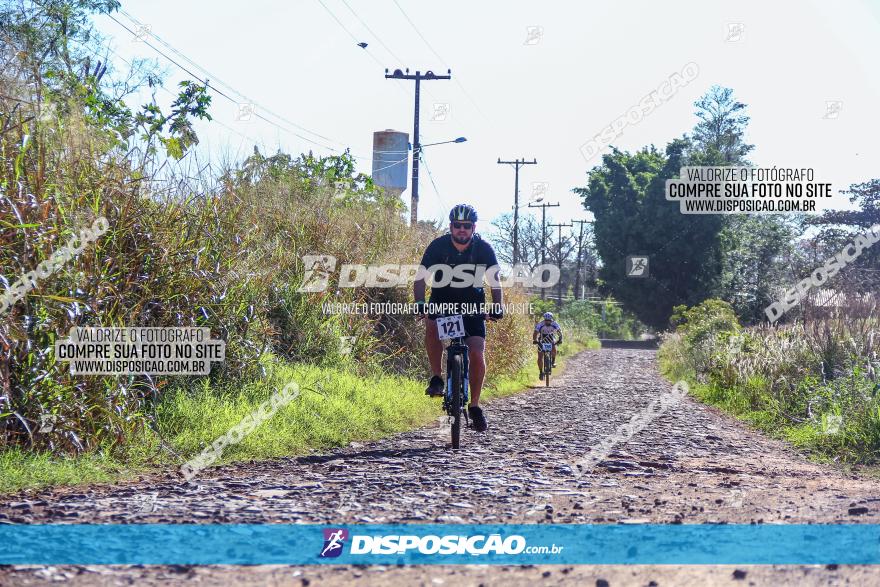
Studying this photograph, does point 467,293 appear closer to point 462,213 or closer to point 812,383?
point 462,213

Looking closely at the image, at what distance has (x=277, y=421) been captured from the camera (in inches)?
357

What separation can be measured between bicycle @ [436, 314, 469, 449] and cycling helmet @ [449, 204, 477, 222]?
1031 millimetres

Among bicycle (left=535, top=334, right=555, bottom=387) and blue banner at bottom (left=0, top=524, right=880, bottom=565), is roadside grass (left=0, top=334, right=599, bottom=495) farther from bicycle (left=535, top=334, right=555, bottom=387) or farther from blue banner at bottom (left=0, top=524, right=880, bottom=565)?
bicycle (left=535, top=334, right=555, bottom=387)

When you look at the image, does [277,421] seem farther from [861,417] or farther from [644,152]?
[644,152]

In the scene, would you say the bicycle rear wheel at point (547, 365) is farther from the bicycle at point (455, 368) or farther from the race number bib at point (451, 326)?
the race number bib at point (451, 326)

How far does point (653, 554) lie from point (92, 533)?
2950 millimetres

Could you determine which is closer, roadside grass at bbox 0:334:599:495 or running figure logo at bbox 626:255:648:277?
roadside grass at bbox 0:334:599:495

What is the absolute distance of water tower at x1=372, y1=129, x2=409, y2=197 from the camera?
35406mm

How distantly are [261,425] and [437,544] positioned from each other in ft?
14.6

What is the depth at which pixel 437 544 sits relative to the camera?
4.64 m

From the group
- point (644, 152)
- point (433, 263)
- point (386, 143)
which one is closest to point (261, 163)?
point (433, 263)

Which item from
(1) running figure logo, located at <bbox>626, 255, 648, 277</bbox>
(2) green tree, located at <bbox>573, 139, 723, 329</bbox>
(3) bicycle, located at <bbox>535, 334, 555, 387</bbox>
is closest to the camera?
(3) bicycle, located at <bbox>535, 334, 555, 387</bbox>

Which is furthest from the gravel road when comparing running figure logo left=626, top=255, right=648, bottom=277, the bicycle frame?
running figure logo left=626, top=255, right=648, bottom=277

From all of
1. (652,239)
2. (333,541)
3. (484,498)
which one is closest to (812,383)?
(484,498)
